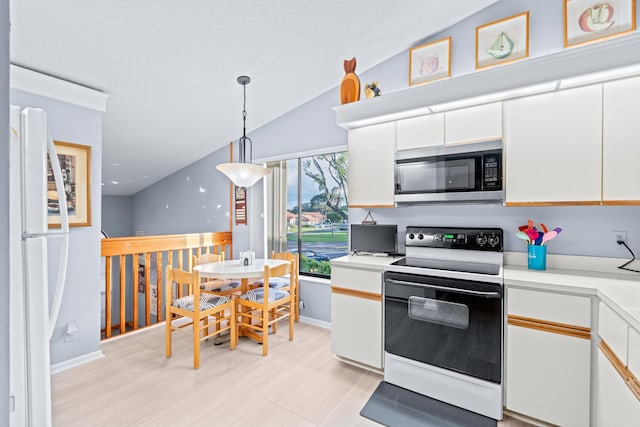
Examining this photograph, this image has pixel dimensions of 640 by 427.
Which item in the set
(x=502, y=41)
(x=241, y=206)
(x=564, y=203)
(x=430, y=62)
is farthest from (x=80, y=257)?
(x=502, y=41)

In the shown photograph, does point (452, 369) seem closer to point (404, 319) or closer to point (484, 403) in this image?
point (484, 403)

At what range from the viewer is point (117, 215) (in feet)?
17.0

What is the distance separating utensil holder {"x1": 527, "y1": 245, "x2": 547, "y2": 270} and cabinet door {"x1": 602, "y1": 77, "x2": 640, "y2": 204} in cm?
44

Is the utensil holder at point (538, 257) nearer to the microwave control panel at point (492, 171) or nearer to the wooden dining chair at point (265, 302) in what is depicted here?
the microwave control panel at point (492, 171)

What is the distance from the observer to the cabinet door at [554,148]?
73.5 inches

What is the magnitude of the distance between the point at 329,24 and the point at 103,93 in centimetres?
194

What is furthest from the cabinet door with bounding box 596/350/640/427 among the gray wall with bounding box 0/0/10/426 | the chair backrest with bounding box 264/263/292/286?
the chair backrest with bounding box 264/263/292/286

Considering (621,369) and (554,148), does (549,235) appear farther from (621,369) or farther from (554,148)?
(621,369)

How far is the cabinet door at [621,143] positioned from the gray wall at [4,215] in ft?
8.32

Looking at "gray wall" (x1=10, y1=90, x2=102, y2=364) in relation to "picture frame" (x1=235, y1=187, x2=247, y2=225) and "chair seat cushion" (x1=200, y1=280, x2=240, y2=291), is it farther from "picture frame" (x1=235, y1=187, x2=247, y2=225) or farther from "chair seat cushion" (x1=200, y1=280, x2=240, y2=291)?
"picture frame" (x1=235, y1=187, x2=247, y2=225)

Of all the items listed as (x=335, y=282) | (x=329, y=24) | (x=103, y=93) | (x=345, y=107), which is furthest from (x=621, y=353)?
(x=103, y=93)

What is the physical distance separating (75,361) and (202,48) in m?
2.66

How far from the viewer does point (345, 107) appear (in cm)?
265

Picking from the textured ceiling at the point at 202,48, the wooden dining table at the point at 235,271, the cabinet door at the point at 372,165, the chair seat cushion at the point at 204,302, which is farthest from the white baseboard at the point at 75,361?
the cabinet door at the point at 372,165
